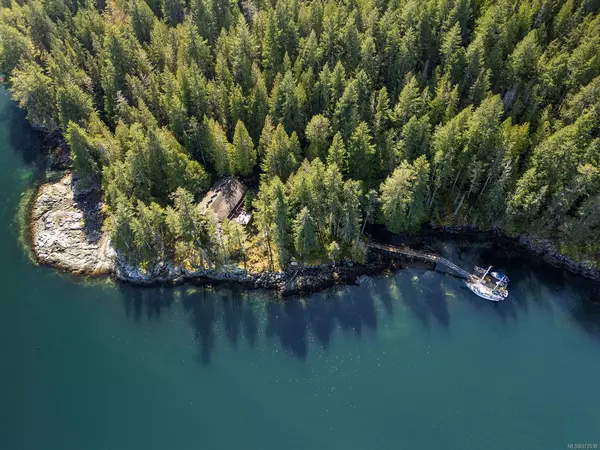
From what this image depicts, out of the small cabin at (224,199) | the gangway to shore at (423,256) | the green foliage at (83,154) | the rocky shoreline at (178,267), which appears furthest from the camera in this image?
the green foliage at (83,154)

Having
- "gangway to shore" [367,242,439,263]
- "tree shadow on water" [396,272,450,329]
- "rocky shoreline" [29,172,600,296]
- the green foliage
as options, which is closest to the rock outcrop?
"rocky shoreline" [29,172,600,296]

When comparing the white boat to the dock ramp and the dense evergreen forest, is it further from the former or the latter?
the dense evergreen forest

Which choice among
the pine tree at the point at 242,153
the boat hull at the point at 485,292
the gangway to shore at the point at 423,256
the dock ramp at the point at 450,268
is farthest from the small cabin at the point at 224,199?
the boat hull at the point at 485,292

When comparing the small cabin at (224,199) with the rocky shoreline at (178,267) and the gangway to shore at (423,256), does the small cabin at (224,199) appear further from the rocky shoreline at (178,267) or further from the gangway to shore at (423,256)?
the gangway to shore at (423,256)

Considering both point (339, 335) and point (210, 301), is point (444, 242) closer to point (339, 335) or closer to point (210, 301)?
point (339, 335)

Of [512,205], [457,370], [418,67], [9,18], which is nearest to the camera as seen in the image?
[457,370]

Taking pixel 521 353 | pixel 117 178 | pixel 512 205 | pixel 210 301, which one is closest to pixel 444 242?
pixel 512 205

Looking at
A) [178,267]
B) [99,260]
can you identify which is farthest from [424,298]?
[99,260]
